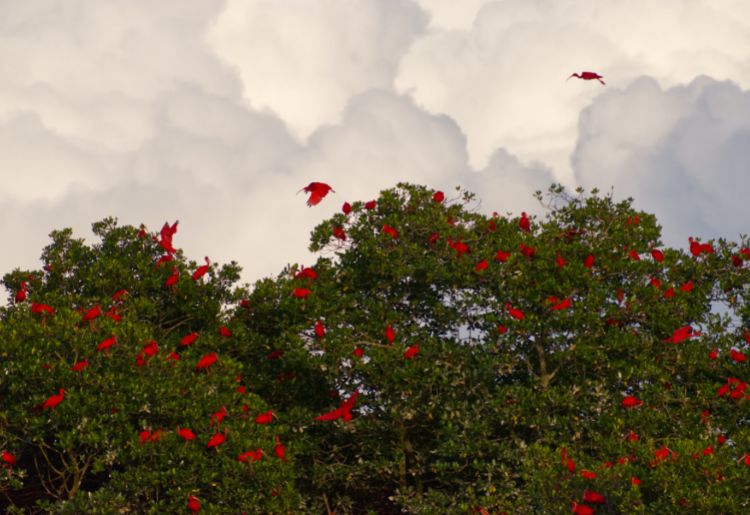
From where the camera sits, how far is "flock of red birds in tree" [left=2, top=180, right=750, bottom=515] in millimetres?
15586

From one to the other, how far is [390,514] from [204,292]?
648 centimetres

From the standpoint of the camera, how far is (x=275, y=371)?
2044 centimetres

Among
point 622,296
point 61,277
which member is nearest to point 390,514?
point 622,296

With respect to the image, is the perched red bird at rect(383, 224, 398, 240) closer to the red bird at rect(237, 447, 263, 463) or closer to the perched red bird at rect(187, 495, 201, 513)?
the red bird at rect(237, 447, 263, 463)

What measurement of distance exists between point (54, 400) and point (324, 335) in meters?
5.20

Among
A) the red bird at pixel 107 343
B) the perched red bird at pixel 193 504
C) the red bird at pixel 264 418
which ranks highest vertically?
the red bird at pixel 107 343

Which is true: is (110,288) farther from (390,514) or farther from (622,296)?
(622,296)

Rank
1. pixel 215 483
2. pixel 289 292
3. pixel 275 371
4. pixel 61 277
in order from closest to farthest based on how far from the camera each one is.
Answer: pixel 215 483, pixel 289 292, pixel 275 371, pixel 61 277

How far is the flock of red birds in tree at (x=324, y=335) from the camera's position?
614 inches

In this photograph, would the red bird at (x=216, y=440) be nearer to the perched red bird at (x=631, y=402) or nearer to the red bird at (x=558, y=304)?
the red bird at (x=558, y=304)

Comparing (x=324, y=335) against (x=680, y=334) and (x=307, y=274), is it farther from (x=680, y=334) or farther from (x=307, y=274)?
(x=680, y=334)

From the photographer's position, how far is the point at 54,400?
51.0 feet

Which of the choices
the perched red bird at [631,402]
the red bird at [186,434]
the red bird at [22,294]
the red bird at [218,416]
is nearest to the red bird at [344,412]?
the red bird at [218,416]

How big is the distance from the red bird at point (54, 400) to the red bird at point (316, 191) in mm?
5823
